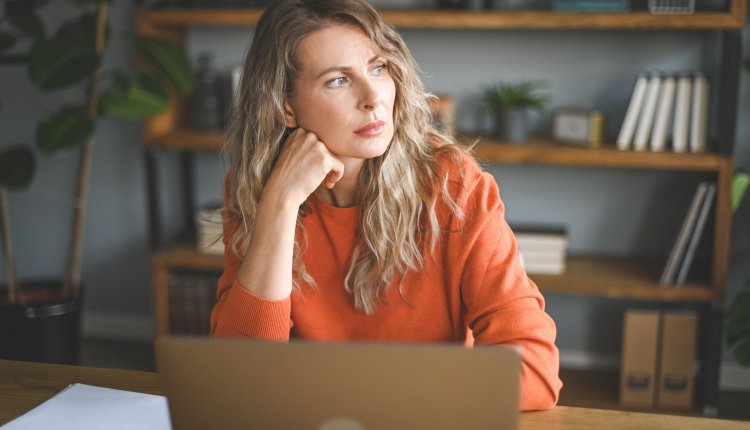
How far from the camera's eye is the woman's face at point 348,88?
126 centimetres

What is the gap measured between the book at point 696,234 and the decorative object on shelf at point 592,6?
0.61 meters

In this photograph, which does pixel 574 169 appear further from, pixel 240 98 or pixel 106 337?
pixel 106 337

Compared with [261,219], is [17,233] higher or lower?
lower

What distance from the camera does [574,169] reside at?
276 cm

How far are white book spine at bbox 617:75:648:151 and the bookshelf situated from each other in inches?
2.0

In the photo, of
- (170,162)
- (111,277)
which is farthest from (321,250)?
(111,277)

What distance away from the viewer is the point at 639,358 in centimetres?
256

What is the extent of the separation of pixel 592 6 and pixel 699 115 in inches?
18.3

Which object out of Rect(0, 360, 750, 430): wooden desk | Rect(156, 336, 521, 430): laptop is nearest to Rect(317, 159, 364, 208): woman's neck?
Rect(0, 360, 750, 430): wooden desk

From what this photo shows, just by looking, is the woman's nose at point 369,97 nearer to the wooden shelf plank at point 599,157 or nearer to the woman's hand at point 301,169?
the woman's hand at point 301,169

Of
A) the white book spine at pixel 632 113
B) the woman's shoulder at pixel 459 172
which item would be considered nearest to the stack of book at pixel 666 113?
the white book spine at pixel 632 113

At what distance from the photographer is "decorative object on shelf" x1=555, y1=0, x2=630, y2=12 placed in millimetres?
2340

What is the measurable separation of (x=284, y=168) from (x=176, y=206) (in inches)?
73.4

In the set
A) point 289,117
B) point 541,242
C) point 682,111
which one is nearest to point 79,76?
point 289,117
